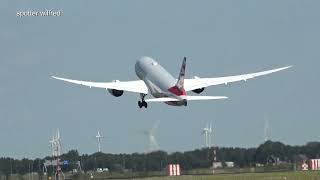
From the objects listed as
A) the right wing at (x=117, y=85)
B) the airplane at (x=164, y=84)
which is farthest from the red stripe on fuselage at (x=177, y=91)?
the right wing at (x=117, y=85)

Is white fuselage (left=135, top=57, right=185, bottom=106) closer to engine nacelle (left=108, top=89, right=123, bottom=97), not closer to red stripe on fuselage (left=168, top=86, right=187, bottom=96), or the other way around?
red stripe on fuselage (left=168, top=86, right=187, bottom=96)

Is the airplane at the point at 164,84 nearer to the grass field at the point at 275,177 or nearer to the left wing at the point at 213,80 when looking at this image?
the left wing at the point at 213,80

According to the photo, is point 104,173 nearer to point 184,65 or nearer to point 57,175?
point 57,175

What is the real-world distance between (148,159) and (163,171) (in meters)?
4.58

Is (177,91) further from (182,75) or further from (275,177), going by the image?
(275,177)

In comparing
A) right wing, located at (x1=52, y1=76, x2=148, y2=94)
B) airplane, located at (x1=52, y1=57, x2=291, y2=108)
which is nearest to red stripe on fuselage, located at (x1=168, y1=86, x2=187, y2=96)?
airplane, located at (x1=52, y1=57, x2=291, y2=108)

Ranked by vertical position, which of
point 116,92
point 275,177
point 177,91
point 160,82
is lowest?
point 275,177

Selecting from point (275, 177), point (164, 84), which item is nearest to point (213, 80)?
point (164, 84)

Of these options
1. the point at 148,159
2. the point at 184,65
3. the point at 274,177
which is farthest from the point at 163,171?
the point at 274,177

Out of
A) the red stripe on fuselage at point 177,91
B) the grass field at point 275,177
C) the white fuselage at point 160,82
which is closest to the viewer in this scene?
the grass field at point 275,177

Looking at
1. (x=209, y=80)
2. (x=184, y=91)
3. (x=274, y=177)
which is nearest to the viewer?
(x=274, y=177)

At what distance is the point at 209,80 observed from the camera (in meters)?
193

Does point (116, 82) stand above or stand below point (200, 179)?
above

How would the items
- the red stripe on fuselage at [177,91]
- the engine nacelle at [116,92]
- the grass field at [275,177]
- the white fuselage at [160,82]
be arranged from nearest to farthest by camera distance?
the grass field at [275,177] → the red stripe on fuselage at [177,91] → the white fuselage at [160,82] → the engine nacelle at [116,92]
